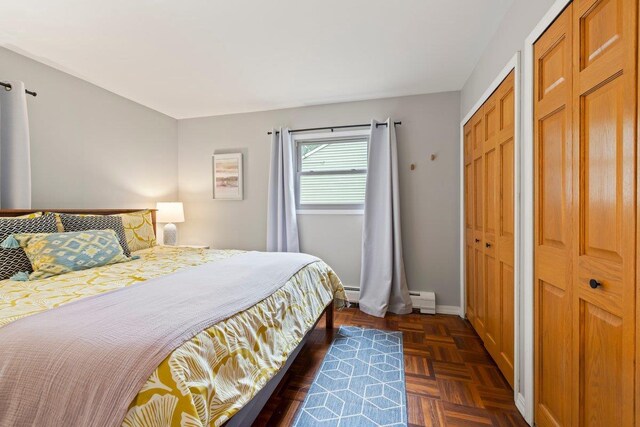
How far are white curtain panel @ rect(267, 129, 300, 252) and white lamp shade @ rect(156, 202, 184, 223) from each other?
1.14 meters

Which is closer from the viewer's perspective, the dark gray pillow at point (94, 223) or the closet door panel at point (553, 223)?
the closet door panel at point (553, 223)

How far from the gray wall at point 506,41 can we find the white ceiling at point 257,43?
0.09 m

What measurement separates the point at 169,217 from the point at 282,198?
1417 millimetres

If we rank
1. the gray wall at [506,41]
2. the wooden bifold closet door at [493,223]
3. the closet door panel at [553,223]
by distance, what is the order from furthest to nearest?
the wooden bifold closet door at [493,223] → the gray wall at [506,41] → the closet door panel at [553,223]

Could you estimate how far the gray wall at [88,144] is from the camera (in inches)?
95.4

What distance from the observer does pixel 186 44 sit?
86.0 inches

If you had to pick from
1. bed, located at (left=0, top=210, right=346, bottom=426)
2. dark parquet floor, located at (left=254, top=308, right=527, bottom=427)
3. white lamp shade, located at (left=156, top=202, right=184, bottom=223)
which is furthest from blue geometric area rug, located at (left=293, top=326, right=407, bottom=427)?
white lamp shade, located at (left=156, top=202, right=184, bottom=223)

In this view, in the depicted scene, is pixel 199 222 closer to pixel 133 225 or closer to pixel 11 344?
pixel 133 225

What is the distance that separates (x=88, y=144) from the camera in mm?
2820

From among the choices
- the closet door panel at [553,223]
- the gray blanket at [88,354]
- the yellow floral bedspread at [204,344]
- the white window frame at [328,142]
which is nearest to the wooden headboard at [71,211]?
the yellow floral bedspread at [204,344]

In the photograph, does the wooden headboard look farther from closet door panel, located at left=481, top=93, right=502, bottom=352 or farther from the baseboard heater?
closet door panel, located at left=481, top=93, right=502, bottom=352

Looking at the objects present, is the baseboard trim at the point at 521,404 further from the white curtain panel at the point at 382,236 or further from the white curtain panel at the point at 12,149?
the white curtain panel at the point at 12,149

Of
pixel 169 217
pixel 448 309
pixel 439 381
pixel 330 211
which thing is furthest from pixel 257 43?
pixel 448 309

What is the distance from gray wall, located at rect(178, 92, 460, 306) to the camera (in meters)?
3.06
